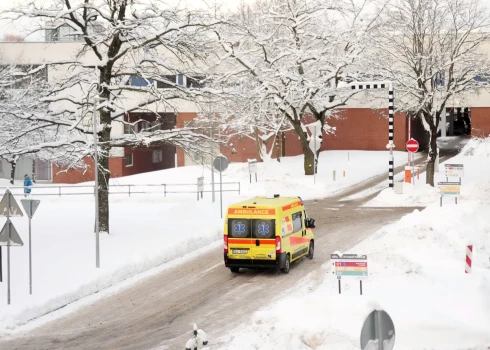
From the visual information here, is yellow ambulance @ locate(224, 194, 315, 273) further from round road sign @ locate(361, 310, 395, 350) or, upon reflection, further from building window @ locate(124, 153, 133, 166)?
building window @ locate(124, 153, 133, 166)

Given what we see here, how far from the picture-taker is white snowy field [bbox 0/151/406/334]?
20.7 metres

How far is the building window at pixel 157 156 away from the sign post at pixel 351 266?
61736 millimetres

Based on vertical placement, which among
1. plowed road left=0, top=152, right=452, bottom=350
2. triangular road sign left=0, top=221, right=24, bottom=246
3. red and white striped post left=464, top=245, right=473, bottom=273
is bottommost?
plowed road left=0, top=152, right=452, bottom=350

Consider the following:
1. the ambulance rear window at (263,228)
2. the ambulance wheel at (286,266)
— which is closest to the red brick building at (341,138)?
the ambulance wheel at (286,266)

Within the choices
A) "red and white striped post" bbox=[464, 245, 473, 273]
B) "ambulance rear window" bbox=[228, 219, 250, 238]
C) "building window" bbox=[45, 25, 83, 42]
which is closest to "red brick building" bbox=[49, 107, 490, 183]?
"building window" bbox=[45, 25, 83, 42]

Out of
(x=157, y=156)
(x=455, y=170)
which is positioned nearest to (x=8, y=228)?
(x=455, y=170)

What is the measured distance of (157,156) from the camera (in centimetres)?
8062

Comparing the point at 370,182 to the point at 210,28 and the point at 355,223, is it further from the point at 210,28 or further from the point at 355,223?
the point at 210,28

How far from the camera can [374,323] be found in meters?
9.61

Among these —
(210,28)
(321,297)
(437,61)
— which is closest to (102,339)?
(321,297)

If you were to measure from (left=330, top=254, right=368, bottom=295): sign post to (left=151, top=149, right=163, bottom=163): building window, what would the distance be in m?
61.7

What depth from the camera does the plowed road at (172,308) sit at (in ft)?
55.2

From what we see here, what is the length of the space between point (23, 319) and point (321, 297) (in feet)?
21.4

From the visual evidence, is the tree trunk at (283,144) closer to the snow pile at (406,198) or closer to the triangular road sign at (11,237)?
the snow pile at (406,198)
